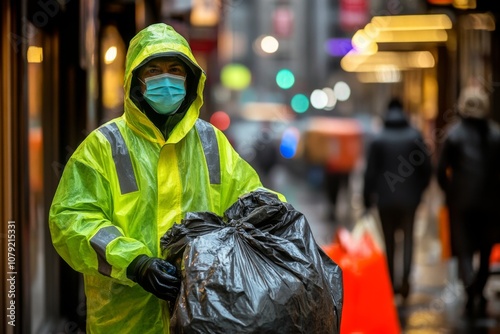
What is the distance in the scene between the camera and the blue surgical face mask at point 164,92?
4184 mm

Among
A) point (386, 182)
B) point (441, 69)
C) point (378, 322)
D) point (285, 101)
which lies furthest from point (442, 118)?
point (285, 101)

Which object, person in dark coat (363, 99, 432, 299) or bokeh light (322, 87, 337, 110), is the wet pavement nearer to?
person in dark coat (363, 99, 432, 299)

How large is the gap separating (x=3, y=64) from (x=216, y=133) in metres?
1.82

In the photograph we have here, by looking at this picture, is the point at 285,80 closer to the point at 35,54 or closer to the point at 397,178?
the point at 397,178

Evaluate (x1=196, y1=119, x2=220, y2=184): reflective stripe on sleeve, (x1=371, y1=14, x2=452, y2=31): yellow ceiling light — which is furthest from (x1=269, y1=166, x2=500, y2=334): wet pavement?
(x1=196, y1=119, x2=220, y2=184): reflective stripe on sleeve

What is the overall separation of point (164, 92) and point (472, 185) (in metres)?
6.78

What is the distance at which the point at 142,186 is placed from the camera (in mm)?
4043

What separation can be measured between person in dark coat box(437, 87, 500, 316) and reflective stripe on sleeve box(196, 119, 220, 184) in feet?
21.0

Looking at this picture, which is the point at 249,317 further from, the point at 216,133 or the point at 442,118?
the point at 442,118

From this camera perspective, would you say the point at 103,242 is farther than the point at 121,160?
No

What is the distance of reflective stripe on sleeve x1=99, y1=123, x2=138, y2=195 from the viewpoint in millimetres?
4016

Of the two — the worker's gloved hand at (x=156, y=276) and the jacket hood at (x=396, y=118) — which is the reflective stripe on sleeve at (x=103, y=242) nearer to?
the worker's gloved hand at (x=156, y=276)

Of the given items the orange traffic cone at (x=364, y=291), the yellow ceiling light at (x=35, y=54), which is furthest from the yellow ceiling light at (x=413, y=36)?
the yellow ceiling light at (x=35, y=54)

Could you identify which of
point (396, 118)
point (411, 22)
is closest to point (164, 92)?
point (396, 118)
